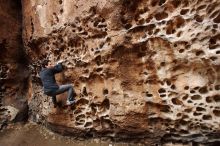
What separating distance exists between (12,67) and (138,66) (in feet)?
12.6

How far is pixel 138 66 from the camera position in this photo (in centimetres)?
479

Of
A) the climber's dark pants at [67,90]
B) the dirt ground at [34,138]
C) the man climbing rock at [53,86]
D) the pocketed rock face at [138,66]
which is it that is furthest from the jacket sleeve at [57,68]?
the dirt ground at [34,138]

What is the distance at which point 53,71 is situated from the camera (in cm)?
570

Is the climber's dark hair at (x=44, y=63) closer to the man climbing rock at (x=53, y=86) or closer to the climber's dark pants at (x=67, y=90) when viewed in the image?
the man climbing rock at (x=53, y=86)

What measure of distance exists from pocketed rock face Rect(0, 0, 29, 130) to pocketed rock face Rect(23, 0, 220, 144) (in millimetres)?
1315

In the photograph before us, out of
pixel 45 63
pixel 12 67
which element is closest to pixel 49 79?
pixel 45 63

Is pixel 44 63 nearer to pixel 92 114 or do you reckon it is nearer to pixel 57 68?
pixel 57 68

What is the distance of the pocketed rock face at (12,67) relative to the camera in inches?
280

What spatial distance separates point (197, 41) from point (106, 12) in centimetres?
167

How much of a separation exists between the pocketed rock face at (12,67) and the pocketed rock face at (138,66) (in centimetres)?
132

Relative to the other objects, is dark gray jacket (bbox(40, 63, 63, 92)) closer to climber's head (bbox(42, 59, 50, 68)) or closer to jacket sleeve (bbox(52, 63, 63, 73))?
jacket sleeve (bbox(52, 63, 63, 73))

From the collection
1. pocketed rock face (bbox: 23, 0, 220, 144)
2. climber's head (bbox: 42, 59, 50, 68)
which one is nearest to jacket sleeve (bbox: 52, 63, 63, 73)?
pocketed rock face (bbox: 23, 0, 220, 144)

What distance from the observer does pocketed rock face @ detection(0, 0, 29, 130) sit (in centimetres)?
710

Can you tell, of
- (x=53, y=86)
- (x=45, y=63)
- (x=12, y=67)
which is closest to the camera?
(x=53, y=86)
